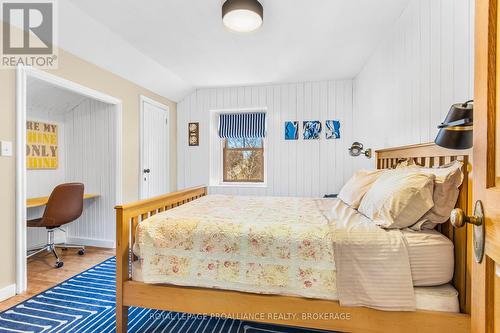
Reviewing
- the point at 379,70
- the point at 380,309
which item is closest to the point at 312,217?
the point at 380,309

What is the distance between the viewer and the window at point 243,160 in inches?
176

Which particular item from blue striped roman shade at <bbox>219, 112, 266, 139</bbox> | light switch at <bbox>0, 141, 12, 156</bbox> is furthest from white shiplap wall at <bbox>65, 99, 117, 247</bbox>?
blue striped roman shade at <bbox>219, 112, 266, 139</bbox>

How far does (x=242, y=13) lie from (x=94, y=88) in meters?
1.91

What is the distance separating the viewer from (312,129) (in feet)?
13.4

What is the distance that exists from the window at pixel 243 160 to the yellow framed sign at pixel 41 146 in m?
2.48

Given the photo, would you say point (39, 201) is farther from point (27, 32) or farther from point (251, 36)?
point (251, 36)

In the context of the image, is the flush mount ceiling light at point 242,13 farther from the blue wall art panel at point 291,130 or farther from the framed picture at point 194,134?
the framed picture at point 194,134

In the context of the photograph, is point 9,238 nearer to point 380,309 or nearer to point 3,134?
point 3,134

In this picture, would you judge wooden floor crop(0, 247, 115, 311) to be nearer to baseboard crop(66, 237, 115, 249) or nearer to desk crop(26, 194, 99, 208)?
baseboard crop(66, 237, 115, 249)

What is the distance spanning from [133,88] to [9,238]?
2.20 m

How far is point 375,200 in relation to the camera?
1653mm

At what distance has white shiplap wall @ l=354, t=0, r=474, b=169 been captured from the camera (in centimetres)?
147

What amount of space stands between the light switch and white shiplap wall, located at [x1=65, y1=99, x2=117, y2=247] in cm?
123

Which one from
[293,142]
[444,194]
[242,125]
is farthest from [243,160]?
[444,194]
